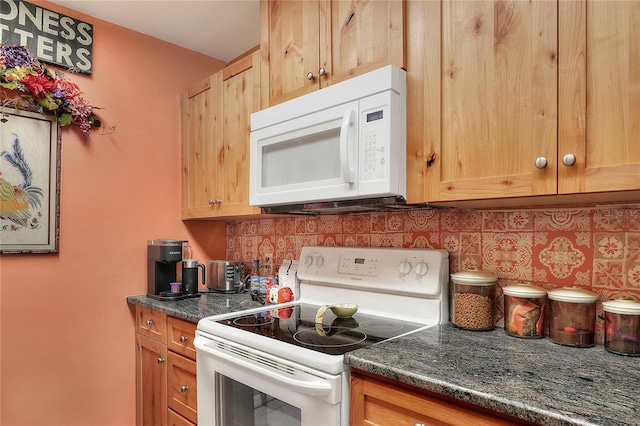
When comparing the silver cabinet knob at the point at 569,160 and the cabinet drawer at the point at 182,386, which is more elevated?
the silver cabinet knob at the point at 569,160

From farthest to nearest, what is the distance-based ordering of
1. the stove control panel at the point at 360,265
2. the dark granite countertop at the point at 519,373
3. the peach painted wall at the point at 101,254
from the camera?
the peach painted wall at the point at 101,254, the stove control panel at the point at 360,265, the dark granite countertop at the point at 519,373

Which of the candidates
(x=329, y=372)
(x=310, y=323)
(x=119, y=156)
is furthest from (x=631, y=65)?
(x=119, y=156)

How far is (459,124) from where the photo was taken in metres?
1.21

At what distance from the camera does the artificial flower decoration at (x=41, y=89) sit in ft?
5.91

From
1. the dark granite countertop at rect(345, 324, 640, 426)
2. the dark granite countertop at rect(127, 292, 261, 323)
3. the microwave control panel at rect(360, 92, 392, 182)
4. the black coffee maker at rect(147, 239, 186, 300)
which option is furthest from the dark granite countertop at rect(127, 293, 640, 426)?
the black coffee maker at rect(147, 239, 186, 300)

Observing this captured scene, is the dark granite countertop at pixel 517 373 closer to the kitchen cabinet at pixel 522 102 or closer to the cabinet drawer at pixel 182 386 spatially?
the kitchen cabinet at pixel 522 102

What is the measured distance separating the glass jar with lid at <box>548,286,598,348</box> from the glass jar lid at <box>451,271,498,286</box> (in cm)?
20

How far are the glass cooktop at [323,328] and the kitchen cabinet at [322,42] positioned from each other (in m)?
0.94

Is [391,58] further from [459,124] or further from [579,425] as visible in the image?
[579,425]

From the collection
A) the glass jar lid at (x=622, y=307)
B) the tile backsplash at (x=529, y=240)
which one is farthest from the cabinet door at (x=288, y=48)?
the glass jar lid at (x=622, y=307)

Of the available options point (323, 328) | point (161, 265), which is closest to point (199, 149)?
point (161, 265)

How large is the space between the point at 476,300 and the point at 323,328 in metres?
0.56

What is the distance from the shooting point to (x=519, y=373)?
0.96 meters

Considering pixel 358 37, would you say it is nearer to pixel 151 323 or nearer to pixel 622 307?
pixel 622 307
